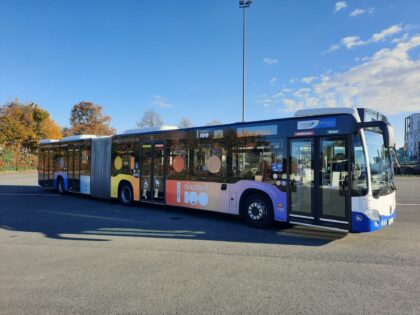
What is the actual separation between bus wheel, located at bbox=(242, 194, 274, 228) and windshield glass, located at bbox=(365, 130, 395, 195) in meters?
2.57

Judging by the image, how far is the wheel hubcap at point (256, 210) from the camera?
329 inches

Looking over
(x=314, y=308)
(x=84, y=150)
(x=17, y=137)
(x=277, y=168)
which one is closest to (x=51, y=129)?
(x=17, y=137)

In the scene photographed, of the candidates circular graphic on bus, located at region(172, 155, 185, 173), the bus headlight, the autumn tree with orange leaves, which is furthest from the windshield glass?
the autumn tree with orange leaves

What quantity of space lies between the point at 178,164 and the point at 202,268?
5.58m

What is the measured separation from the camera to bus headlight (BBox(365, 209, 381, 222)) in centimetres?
653

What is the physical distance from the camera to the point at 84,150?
15.0m

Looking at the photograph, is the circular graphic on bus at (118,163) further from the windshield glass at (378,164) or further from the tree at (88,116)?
the tree at (88,116)

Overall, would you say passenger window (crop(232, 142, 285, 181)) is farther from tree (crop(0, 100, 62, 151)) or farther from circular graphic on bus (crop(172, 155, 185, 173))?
tree (crop(0, 100, 62, 151))

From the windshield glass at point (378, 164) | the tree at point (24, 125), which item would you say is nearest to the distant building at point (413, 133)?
the windshield glass at point (378, 164)

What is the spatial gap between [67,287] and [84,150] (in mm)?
11397

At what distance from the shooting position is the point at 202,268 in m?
5.34

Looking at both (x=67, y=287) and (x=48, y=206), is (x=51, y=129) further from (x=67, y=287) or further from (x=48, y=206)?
(x=67, y=287)

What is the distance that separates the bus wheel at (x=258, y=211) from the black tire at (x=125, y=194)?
18.2 feet

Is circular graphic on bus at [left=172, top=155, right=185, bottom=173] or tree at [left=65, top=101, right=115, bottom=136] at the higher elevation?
tree at [left=65, top=101, right=115, bottom=136]
